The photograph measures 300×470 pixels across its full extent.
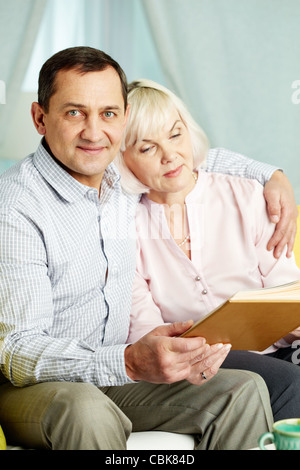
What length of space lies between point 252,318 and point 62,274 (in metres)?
0.50

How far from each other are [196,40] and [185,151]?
1.17 metres

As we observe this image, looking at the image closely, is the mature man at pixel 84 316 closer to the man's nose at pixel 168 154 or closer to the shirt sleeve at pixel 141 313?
the shirt sleeve at pixel 141 313

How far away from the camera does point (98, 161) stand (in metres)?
1.62

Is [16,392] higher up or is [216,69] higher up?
[216,69]

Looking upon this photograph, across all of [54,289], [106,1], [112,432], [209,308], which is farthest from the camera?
[106,1]

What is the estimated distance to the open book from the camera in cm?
119

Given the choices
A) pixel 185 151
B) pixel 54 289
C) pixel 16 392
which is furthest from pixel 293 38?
pixel 16 392

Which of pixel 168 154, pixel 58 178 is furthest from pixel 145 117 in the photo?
pixel 58 178

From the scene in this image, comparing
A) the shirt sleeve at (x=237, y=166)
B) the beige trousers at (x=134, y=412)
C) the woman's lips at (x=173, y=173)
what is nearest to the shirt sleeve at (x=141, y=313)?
the beige trousers at (x=134, y=412)

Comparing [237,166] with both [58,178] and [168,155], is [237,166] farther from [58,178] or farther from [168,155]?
[58,178]

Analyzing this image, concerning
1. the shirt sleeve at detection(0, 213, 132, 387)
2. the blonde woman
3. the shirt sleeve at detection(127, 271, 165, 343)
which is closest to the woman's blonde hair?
the blonde woman

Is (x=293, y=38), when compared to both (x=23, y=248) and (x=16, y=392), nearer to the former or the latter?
(x=23, y=248)

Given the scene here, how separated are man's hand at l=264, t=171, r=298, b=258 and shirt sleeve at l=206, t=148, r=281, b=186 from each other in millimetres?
80

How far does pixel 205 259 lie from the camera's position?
1.85 m
